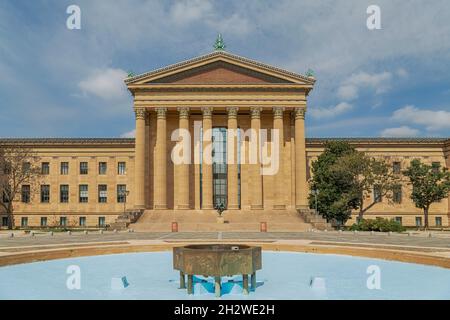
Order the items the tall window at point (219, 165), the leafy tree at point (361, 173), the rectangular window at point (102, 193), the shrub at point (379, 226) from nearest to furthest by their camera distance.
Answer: the shrub at point (379, 226)
the leafy tree at point (361, 173)
the tall window at point (219, 165)
the rectangular window at point (102, 193)

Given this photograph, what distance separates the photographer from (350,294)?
1434 centimetres

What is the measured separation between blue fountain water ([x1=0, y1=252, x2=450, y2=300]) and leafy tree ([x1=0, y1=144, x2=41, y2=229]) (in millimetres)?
48018

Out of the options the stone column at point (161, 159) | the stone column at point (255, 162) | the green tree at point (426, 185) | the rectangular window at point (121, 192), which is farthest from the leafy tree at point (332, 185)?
the rectangular window at point (121, 192)

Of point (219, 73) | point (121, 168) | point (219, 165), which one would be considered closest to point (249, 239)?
point (219, 165)

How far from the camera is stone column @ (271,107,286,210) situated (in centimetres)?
6744

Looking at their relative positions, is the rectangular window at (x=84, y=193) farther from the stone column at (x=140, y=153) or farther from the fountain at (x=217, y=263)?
the fountain at (x=217, y=263)

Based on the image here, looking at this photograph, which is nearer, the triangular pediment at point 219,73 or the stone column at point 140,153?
the triangular pediment at point 219,73

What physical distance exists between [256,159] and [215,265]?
5584 centimetres

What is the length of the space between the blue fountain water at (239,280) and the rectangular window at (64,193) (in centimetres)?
5980

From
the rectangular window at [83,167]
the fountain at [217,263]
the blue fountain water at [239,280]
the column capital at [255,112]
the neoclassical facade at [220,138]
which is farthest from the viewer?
the rectangular window at [83,167]

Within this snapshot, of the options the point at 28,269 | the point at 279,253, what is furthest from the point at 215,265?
the point at 279,253

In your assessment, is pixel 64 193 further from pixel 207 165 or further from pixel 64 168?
pixel 207 165

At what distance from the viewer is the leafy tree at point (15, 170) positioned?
67250mm
